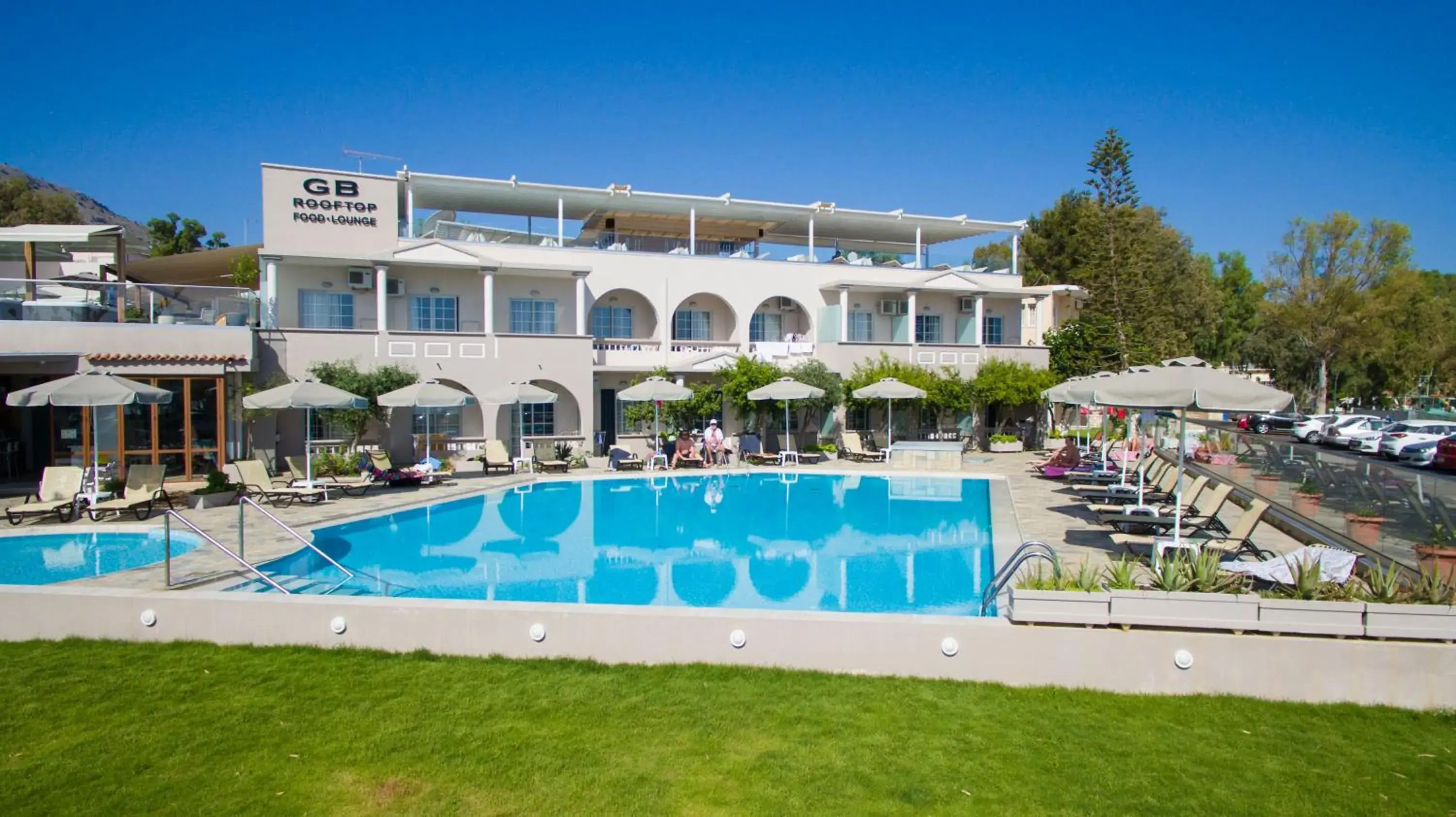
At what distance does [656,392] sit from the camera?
73.1 feet

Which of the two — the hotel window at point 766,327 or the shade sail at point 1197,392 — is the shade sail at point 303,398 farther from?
the hotel window at point 766,327

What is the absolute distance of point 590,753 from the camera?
518 cm

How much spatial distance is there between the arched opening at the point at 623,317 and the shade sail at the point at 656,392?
13.7 ft

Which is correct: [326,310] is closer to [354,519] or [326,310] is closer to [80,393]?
[80,393]

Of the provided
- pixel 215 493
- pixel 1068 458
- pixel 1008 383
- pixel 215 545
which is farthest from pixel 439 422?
pixel 1008 383

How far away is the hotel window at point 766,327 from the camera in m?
29.0

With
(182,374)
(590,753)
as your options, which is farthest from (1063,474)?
(182,374)

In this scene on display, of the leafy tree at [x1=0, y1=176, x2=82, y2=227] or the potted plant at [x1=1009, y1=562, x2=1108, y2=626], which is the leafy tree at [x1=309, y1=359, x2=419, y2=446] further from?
the leafy tree at [x1=0, y1=176, x2=82, y2=227]

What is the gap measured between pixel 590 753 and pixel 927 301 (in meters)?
26.8

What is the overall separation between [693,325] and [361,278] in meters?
10.1

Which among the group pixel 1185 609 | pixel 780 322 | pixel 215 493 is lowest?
pixel 215 493

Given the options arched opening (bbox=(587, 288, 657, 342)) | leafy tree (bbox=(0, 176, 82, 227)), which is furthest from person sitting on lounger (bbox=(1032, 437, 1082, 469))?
leafy tree (bbox=(0, 176, 82, 227))

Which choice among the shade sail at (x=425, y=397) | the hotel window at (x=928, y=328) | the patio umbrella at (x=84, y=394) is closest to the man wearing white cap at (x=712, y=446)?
the shade sail at (x=425, y=397)

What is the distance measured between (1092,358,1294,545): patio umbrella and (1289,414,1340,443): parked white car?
28.9 m
